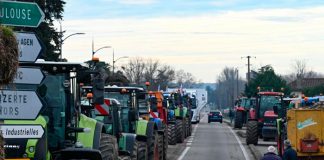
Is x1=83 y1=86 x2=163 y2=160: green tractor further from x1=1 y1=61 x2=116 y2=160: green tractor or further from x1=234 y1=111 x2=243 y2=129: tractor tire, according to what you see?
x1=234 y1=111 x2=243 y2=129: tractor tire

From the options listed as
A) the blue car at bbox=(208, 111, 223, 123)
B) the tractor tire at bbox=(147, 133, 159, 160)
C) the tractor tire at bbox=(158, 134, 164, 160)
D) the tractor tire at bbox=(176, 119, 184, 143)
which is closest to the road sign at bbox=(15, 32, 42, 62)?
the tractor tire at bbox=(147, 133, 159, 160)

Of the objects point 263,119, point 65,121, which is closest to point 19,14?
point 65,121

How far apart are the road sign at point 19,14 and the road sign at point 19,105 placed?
0.86 metres

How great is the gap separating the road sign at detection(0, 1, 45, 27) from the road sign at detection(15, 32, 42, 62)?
197 millimetres

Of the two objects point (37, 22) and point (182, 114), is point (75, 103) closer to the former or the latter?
point (37, 22)

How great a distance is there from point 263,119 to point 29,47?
94.0ft

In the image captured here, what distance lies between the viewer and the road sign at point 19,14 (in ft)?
32.1

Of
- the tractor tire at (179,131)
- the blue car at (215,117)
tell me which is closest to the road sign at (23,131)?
the tractor tire at (179,131)

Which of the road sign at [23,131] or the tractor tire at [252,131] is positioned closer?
the road sign at [23,131]

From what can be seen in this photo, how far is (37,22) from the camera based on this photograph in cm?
1012

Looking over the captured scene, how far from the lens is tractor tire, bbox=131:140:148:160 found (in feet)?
60.4

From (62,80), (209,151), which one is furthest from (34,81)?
(209,151)

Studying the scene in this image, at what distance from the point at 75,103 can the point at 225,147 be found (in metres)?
26.1

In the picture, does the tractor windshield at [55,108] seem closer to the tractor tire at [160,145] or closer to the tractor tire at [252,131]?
the tractor tire at [160,145]
